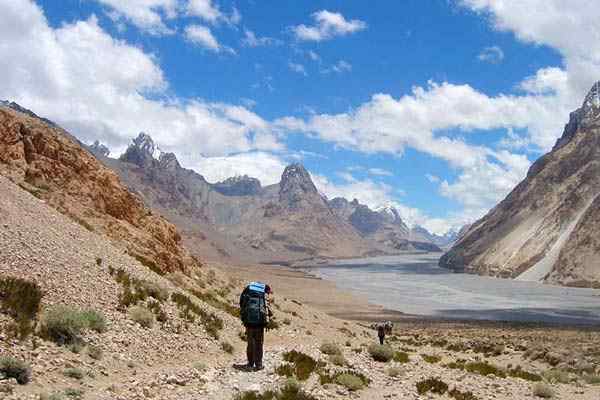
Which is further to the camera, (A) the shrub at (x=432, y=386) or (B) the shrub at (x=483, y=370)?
(B) the shrub at (x=483, y=370)

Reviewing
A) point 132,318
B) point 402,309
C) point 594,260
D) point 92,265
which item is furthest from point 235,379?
point 594,260

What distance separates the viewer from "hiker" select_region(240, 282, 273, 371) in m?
15.9

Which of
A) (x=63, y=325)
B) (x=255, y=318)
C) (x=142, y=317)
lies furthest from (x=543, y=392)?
(x=63, y=325)

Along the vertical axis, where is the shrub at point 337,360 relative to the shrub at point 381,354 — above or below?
above

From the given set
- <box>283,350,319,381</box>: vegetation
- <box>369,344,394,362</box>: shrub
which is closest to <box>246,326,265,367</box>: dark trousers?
<box>283,350,319,381</box>: vegetation

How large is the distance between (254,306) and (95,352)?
4.49 metres

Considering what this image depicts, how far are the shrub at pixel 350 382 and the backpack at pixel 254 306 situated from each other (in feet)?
8.74

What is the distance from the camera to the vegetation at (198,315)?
20484 mm

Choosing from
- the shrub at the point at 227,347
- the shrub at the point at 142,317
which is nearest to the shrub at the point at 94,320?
the shrub at the point at 142,317

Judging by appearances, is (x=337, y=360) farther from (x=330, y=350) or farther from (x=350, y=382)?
(x=350, y=382)

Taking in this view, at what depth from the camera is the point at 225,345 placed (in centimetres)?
1973

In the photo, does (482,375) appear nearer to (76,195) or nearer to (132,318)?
(132,318)

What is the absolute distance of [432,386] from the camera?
57.6 ft

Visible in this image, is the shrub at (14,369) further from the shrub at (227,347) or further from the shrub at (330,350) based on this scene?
the shrub at (330,350)
